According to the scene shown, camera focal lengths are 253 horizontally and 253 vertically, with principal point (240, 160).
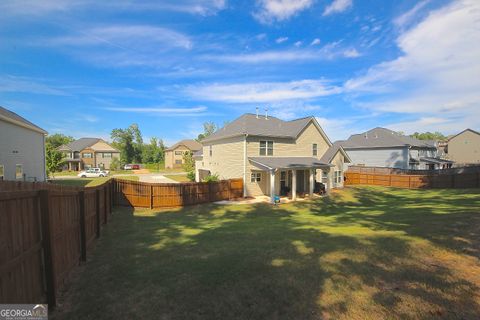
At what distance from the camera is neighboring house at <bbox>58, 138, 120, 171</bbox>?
216 feet

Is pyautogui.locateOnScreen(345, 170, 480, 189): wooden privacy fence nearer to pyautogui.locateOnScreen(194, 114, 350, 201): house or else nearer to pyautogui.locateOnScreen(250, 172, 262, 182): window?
pyautogui.locateOnScreen(194, 114, 350, 201): house

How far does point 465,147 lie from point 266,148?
59.3 meters

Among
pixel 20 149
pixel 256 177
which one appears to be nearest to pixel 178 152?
pixel 20 149

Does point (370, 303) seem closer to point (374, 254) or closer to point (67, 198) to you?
point (374, 254)

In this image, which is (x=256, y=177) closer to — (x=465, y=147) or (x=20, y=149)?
(x=20, y=149)

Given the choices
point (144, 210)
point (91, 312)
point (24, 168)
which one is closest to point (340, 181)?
point (144, 210)

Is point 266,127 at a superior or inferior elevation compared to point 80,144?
inferior

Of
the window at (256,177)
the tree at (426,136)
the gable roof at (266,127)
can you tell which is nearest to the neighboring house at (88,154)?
the gable roof at (266,127)

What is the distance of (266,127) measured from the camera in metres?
26.0

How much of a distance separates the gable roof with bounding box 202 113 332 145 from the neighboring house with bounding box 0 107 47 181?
17094 mm

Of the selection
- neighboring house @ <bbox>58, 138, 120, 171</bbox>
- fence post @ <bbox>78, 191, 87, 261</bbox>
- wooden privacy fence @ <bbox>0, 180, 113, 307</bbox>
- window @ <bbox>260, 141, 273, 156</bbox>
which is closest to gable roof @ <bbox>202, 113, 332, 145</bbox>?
window @ <bbox>260, 141, 273, 156</bbox>

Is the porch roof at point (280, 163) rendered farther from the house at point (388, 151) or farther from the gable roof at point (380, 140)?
the gable roof at point (380, 140)

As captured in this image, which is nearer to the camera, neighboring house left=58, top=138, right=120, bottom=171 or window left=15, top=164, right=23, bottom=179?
window left=15, top=164, right=23, bottom=179

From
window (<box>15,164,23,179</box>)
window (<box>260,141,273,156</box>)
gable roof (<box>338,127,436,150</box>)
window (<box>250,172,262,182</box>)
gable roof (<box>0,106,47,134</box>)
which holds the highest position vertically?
gable roof (<box>0,106,47,134</box>)
